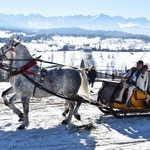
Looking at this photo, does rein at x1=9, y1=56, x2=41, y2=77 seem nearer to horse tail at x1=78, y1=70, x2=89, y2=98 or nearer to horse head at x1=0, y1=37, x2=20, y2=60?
horse head at x1=0, y1=37, x2=20, y2=60

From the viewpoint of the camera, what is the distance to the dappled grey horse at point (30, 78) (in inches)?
412

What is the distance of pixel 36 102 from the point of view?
601 inches

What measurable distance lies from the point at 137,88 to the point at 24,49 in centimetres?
421

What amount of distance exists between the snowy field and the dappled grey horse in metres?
0.52

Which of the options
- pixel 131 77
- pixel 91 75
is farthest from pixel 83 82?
pixel 91 75

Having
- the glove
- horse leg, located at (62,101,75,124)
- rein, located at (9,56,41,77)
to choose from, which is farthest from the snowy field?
rein, located at (9,56,41,77)

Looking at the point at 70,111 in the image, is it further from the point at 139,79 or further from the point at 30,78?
the point at 139,79

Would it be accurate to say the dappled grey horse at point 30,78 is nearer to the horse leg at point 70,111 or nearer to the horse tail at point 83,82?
the horse leg at point 70,111

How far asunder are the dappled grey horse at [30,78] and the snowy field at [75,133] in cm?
52

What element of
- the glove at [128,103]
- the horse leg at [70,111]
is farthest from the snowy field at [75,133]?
the glove at [128,103]

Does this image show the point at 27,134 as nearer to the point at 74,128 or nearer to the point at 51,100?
the point at 74,128

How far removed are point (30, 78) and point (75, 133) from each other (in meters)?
2.24

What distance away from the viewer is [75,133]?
32.5 feet

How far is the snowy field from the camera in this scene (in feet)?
28.7
